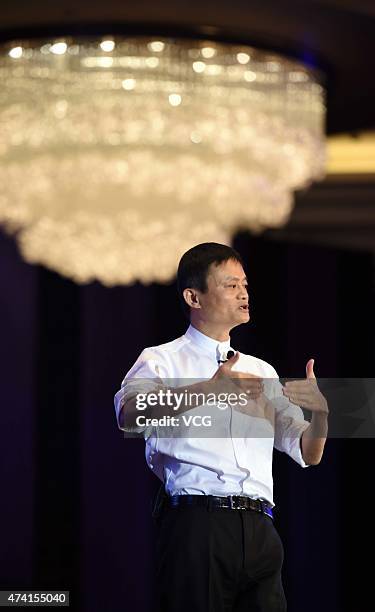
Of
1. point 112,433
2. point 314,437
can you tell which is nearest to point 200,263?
point 314,437

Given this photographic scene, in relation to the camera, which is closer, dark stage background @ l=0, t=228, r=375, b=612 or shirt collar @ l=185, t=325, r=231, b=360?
shirt collar @ l=185, t=325, r=231, b=360

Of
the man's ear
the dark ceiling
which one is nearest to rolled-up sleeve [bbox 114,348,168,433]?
the man's ear

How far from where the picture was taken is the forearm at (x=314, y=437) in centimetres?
221

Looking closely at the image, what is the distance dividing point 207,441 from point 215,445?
0.06 feet

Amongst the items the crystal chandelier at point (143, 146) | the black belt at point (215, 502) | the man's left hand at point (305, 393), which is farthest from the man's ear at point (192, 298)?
the crystal chandelier at point (143, 146)

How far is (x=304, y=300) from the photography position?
5867mm

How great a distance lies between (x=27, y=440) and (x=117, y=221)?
1.52 meters

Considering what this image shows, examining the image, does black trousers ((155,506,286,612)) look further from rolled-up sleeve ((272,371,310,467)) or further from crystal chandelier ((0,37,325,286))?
crystal chandelier ((0,37,325,286))

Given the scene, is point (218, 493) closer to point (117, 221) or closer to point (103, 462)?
point (117, 221)

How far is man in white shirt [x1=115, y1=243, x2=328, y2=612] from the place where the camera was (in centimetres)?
216

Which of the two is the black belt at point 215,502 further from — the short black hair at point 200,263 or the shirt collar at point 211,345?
the short black hair at point 200,263

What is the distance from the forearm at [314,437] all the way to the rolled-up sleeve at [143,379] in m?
0.30

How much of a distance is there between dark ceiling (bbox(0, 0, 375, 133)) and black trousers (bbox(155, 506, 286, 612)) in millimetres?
2356

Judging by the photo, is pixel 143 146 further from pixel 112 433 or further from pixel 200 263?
pixel 200 263
